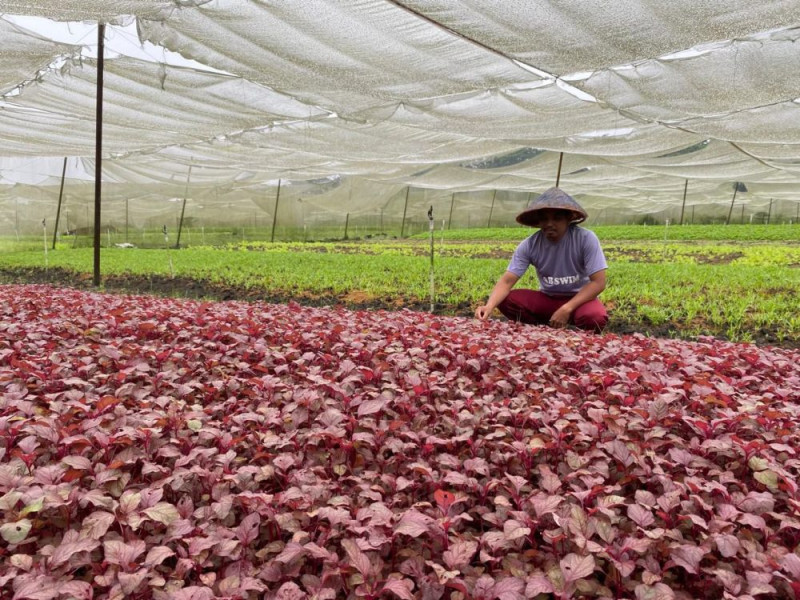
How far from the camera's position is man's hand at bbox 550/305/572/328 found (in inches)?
185

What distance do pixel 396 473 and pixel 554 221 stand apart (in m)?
3.32

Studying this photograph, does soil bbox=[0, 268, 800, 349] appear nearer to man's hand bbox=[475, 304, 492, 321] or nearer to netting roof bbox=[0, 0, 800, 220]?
man's hand bbox=[475, 304, 492, 321]

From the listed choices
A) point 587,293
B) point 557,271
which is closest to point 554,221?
point 557,271

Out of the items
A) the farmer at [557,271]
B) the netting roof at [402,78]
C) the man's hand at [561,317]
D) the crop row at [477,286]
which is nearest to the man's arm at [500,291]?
the farmer at [557,271]

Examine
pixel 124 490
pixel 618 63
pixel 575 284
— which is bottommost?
pixel 124 490

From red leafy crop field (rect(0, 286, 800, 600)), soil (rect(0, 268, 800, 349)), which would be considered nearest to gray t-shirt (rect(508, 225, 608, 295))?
soil (rect(0, 268, 800, 349))

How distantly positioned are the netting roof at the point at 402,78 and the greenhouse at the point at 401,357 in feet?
0.16

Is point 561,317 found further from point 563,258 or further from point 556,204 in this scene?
point 556,204

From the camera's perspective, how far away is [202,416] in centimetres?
223

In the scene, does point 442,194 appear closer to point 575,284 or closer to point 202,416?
point 575,284

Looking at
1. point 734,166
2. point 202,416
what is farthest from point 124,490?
point 734,166

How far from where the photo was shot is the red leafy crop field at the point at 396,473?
4.48ft

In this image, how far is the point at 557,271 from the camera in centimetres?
499

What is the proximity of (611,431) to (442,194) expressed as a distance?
2549cm
